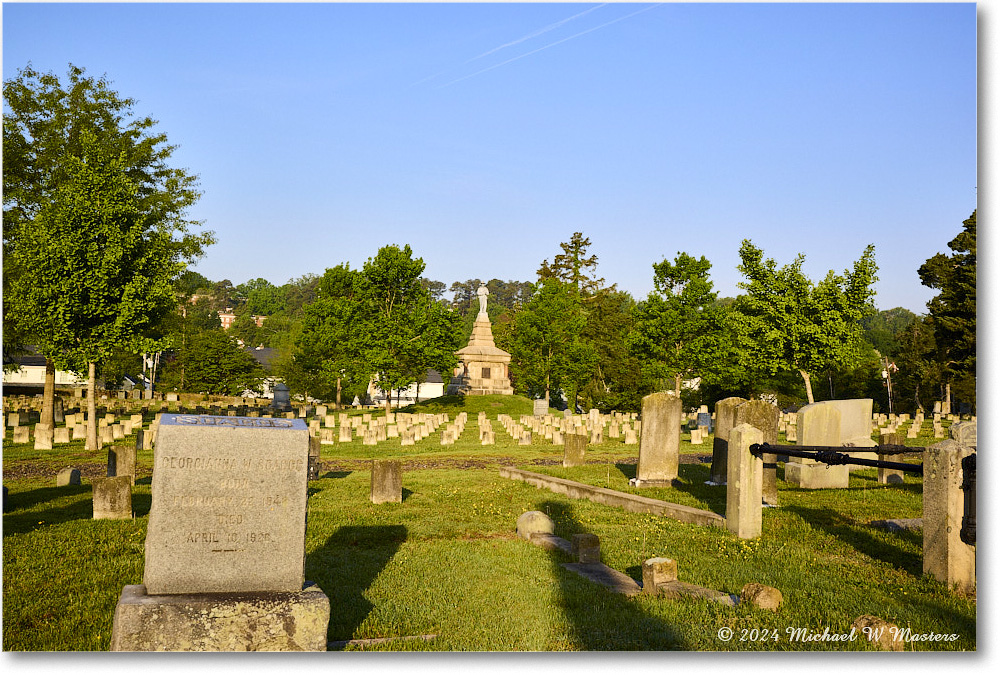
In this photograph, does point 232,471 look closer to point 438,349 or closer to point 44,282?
point 44,282

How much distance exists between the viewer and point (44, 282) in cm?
2016

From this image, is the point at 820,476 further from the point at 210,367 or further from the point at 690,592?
the point at 210,367

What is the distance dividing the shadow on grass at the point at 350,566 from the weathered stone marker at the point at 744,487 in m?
3.90

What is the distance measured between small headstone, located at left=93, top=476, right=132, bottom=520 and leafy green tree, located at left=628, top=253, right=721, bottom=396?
104 feet

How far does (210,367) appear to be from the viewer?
54469 mm

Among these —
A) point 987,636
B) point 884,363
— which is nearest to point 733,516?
point 987,636

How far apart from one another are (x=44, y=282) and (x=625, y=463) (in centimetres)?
1498

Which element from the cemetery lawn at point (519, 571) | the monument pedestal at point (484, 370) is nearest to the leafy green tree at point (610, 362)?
the monument pedestal at point (484, 370)

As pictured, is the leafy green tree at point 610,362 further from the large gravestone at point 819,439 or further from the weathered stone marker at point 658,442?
the weathered stone marker at point 658,442

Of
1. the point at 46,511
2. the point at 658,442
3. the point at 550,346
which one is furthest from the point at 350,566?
the point at 550,346

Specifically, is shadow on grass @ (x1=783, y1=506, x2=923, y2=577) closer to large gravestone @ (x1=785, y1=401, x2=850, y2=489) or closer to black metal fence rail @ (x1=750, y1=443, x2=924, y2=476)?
black metal fence rail @ (x1=750, y1=443, x2=924, y2=476)

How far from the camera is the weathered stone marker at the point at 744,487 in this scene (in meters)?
9.30

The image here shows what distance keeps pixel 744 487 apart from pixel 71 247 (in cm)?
1764

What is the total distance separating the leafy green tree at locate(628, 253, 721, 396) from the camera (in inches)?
1577
